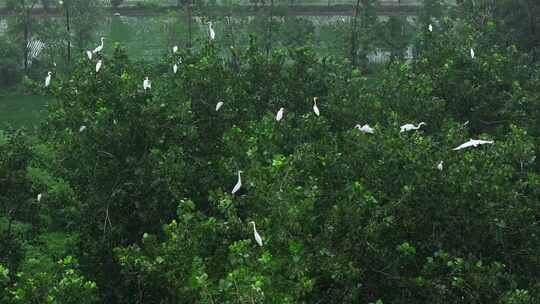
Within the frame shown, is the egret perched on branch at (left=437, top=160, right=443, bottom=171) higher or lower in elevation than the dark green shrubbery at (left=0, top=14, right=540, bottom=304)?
higher

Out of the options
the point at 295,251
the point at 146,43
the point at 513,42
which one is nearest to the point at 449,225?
the point at 295,251

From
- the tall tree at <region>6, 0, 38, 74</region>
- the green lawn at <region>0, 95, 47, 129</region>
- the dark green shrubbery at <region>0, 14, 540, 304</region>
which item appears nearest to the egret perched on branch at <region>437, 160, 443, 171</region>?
the dark green shrubbery at <region>0, 14, 540, 304</region>

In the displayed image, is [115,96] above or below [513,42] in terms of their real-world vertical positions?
above

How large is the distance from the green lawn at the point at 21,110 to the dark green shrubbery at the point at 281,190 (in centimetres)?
1673

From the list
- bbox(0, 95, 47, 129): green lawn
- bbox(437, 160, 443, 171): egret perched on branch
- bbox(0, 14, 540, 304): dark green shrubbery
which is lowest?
bbox(0, 95, 47, 129): green lawn

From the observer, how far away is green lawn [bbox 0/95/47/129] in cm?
3369

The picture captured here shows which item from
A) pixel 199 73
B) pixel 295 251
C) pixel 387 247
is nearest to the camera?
pixel 295 251

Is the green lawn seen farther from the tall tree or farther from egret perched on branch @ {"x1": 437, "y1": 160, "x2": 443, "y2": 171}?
egret perched on branch @ {"x1": 437, "y1": 160, "x2": 443, "y2": 171}

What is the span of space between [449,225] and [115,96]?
728 centimetres

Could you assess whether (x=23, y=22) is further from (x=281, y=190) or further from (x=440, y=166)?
(x=440, y=166)

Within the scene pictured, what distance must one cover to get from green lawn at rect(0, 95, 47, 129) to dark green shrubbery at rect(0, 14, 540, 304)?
54.9ft

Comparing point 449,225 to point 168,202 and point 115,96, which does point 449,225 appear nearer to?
point 168,202

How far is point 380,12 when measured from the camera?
5425 cm

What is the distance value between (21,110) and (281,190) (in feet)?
90.7
